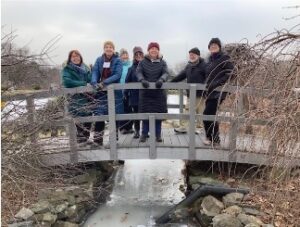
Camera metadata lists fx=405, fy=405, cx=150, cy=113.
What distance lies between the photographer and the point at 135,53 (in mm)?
6461

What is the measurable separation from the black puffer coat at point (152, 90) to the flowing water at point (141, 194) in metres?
1.63

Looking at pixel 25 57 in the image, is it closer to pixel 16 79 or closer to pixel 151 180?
Result: pixel 16 79

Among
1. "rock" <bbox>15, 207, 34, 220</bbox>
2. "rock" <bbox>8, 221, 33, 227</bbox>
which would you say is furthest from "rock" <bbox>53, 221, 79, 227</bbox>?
"rock" <bbox>8, 221, 33, 227</bbox>

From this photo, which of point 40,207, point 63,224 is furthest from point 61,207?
point 40,207

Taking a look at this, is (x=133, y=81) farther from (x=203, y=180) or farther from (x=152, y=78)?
(x=203, y=180)

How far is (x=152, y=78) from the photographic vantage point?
232 inches

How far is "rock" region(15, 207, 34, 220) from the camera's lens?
16.1ft

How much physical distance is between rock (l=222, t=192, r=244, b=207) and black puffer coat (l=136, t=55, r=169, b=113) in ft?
5.07

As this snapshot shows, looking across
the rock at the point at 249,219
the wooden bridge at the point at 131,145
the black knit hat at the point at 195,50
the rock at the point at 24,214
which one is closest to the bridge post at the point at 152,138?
the wooden bridge at the point at 131,145

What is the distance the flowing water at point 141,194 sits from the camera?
6105 millimetres

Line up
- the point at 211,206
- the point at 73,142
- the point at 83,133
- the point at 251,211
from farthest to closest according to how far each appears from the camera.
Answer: the point at 83,133
the point at 73,142
the point at 211,206
the point at 251,211

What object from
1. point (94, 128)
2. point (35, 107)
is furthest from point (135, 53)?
point (35, 107)

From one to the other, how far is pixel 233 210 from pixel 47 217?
2.43 meters

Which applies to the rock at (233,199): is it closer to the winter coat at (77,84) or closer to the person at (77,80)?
the person at (77,80)
